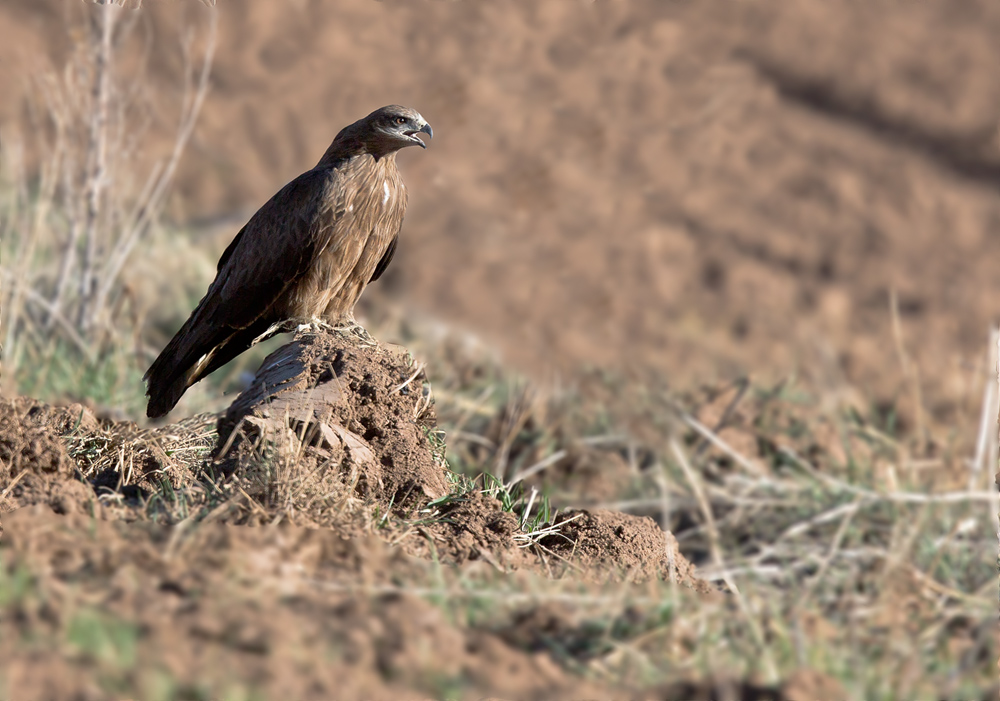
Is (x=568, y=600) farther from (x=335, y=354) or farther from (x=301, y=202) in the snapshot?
(x=301, y=202)

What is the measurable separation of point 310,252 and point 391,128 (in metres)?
0.64

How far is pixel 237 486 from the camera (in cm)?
327

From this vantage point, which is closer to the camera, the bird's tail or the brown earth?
the brown earth

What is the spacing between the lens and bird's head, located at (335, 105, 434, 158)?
4.73 meters

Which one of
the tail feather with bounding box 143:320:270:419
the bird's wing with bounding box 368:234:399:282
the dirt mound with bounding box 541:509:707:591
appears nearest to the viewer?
the dirt mound with bounding box 541:509:707:591

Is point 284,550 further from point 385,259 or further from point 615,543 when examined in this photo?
point 385,259

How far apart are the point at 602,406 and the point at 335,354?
4.06 metres

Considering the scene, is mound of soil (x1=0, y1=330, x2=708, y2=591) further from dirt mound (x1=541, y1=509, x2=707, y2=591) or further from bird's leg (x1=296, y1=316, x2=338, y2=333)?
bird's leg (x1=296, y1=316, x2=338, y2=333)

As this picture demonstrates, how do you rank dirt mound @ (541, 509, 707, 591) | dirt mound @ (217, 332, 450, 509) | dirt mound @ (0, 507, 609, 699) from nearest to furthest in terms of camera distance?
dirt mound @ (0, 507, 609, 699), dirt mound @ (217, 332, 450, 509), dirt mound @ (541, 509, 707, 591)

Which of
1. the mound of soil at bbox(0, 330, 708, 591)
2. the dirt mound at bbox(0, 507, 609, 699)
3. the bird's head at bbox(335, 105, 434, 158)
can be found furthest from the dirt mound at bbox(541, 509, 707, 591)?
the bird's head at bbox(335, 105, 434, 158)

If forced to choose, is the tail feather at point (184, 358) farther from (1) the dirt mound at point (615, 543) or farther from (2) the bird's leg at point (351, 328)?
(1) the dirt mound at point (615, 543)

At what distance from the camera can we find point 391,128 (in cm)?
473

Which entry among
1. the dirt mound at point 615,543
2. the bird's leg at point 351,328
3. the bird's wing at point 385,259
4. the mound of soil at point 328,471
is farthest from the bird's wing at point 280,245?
the dirt mound at point 615,543

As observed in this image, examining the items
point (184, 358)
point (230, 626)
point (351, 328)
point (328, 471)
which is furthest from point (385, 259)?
point (230, 626)
